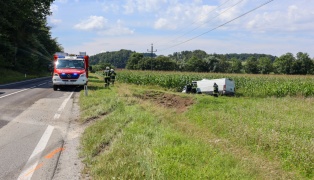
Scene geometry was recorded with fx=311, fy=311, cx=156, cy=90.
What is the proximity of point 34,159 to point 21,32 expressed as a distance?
168 feet

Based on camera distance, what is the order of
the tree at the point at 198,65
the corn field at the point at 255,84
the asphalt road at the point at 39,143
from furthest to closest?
the tree at the point at 198,65
the corn field at the point at 255,84
the asphalt road at the point at 39,143

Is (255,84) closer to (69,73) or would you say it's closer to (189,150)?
(69,73)

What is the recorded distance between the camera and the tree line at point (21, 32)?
107 feet

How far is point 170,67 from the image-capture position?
100 m

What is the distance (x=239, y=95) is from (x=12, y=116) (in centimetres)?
2319

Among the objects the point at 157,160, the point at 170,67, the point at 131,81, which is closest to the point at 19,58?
the point at 131,81

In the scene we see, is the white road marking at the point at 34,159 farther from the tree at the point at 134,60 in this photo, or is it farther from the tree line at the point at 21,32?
the tree at the point at 134,60

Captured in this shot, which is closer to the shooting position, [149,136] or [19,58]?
[149,136]

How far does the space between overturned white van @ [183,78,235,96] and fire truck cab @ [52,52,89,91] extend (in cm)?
1268

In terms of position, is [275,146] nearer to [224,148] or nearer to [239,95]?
[224,148]

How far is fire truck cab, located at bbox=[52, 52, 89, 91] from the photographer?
20.1 meters

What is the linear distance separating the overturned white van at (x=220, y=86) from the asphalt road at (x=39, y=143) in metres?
18.1

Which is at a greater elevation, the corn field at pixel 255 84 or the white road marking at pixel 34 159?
the white road marking at pixel 34 159

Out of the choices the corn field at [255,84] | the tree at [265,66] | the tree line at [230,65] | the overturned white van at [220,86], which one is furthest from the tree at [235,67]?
the overturned white van at [220,86]
